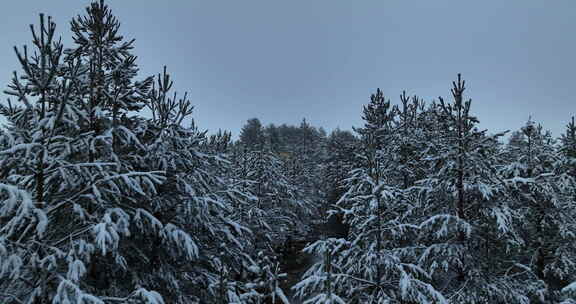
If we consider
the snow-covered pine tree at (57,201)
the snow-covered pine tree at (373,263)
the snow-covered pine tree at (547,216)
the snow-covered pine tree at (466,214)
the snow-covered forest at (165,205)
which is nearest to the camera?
the snow-covered pine tree at (57,201)

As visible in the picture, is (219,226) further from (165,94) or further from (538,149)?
(538,149)

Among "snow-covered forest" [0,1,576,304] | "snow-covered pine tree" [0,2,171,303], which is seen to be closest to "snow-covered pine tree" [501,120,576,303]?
"snow-covered forest" [0,1,576,304]

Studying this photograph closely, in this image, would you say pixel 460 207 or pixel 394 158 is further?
pixel 394 158

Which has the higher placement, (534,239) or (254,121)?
(254,121)

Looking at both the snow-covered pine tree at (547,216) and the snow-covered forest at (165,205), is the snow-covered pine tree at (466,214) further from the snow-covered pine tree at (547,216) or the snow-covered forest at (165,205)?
the snow-covered pine tree at (547,216)

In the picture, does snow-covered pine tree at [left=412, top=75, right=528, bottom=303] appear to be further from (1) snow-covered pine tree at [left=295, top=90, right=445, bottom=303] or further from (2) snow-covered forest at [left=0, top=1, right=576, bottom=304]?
(1) snow-covered pine tree at [left=295, top=90, right=445, bottom=303]

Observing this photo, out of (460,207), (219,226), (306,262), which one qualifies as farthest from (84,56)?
(306,262)

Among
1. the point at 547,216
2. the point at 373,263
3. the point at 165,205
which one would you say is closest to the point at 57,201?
the point at 165,205

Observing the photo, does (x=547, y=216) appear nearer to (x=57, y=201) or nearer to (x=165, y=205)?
(x=165, y=205)

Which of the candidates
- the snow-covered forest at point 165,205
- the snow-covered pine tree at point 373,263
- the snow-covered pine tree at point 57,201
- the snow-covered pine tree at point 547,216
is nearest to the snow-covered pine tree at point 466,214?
the snow-covered forest at point 165,205

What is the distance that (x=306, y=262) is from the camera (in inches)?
1314

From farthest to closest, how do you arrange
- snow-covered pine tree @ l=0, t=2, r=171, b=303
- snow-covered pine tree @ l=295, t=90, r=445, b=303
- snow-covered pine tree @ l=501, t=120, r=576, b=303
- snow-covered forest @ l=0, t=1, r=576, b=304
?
snow-covered pine tree @ l=501, t=120, r=576, b=303 < snow-covered pine tree @ l=295, t=90, r=445, b=303 < snow-covered forest @ l=0, t=1, r=576, b=304 < snow-covered pine tree @ l=0, t=2, r=171, b=303

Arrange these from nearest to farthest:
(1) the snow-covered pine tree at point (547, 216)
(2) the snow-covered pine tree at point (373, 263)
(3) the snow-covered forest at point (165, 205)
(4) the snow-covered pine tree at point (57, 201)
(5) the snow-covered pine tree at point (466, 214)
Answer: (4) the snow-covered pine tree at point (57, 201) → (3) the snow-covered forest at point (165, 205) → (2) the snow-covered pine tree at point (373, 263) → (5) the snow-covered pine tree at point (466, 214) → (1) the snow-covered pine tree at point (547, 216)

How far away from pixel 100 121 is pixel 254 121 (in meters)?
81.2
